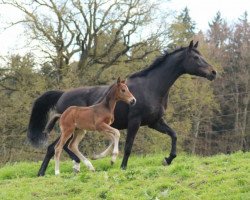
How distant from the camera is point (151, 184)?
782 cm

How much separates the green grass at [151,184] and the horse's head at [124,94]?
6.01 ft

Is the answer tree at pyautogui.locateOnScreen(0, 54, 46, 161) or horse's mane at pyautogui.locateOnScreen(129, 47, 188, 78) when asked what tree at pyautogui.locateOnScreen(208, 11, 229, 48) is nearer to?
tree at pyautogui.locateOnScreen(0, 54, 46, 161)

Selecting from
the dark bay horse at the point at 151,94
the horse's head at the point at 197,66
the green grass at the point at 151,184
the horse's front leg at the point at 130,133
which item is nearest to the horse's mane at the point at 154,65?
the dark bay horse at the point at 151,94

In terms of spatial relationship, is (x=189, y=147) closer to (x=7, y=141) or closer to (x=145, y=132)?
(x=145, y=132)

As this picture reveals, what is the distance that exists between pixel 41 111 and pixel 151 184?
589 centimetres

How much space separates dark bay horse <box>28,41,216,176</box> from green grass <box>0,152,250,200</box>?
1661 mm

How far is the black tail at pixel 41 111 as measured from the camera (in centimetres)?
1278

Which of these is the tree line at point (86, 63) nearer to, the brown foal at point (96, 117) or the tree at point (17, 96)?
the tree at point (17, 96)

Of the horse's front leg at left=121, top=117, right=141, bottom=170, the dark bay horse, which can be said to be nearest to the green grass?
the horse's front leg at left=121, top=117, right=141, bottom=170

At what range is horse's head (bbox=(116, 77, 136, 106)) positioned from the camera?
403 inches

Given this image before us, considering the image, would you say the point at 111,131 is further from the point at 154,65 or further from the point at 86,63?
the point at 86,63

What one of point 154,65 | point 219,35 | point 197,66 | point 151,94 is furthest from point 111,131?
point 219,35

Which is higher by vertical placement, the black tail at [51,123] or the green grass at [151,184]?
the black tail at [51,123]

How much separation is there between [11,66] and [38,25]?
2.93m
